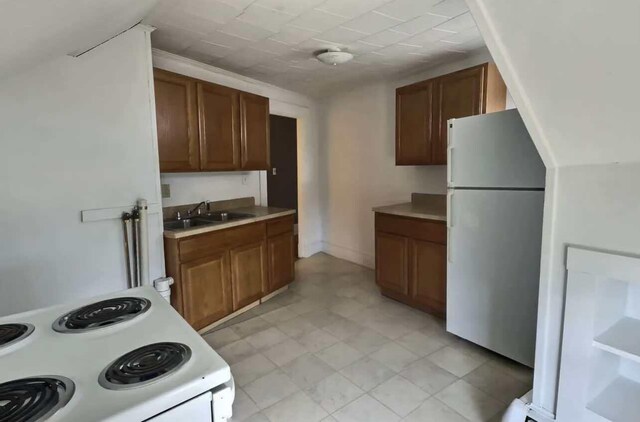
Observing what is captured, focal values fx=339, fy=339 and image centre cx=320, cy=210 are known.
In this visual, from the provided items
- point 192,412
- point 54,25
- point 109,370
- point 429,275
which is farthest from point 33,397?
point 429,275

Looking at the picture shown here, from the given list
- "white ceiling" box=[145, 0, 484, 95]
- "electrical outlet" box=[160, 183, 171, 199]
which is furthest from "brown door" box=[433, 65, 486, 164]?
"electrical outlet" box=[160, 183, 171, 199]

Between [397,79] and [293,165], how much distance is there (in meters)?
2.38

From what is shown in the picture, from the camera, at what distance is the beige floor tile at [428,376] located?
2090 millimetres

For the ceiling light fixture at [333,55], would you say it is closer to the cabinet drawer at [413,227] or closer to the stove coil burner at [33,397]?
the cabinet drawer at [413,227]

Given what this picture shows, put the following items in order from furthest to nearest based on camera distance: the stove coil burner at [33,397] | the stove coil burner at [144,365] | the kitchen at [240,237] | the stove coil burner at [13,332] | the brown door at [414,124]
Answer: the brown door at [414,124]
the kitchen at [240,237]
the stove coil burner at [13,332]
the stove coil burner at [144,365]
the stove coil burner at [33,397]

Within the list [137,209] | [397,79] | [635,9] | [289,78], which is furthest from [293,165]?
[635,9]

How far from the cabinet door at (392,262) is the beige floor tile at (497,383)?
1.05m

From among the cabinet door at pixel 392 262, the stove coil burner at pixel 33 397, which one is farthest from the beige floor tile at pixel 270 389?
the cabinet door at pixel 392 262

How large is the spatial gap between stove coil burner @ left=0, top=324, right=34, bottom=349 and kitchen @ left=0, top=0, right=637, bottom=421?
0.02 metres

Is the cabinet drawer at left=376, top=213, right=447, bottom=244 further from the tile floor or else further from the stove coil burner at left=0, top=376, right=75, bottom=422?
the stove coil burner at left=0, top=376, right=75, bottom=422

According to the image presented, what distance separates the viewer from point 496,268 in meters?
2.25

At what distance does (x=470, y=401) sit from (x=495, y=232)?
3.40 ft

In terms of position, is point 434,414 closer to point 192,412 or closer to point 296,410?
point 296,410

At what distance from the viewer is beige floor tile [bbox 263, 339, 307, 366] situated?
2395mm
